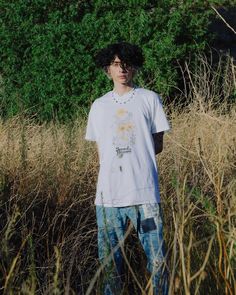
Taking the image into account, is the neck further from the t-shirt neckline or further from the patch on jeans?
the patch on jeans

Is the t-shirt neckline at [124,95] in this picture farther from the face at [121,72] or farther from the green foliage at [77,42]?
the green foliage at [77,42]

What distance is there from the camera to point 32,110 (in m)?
11.2

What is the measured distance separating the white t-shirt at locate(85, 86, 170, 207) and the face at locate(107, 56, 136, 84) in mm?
77

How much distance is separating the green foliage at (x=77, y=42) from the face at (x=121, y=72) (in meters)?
6.31

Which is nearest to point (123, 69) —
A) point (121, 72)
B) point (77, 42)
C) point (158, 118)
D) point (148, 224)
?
point (121, 72)

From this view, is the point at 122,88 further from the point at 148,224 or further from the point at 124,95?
the point at 148,224

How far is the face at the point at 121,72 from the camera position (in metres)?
3.93

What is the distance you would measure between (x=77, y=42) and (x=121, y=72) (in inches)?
280

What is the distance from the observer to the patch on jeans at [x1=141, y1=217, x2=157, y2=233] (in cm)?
373

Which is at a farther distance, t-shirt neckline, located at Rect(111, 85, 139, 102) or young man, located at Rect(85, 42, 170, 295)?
t-shirt neckline, located at Rect(111, 85, 139, 102)

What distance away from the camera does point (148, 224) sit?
3730 mm

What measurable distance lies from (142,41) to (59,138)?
12.8 feet

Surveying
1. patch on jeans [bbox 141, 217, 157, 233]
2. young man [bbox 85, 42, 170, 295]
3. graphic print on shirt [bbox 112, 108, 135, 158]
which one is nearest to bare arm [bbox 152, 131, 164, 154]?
young man [bbox 85, 42, 170, 295]

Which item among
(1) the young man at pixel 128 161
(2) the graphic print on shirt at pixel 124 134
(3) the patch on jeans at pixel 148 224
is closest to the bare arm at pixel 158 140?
(1) the young man at pixel 128 161
